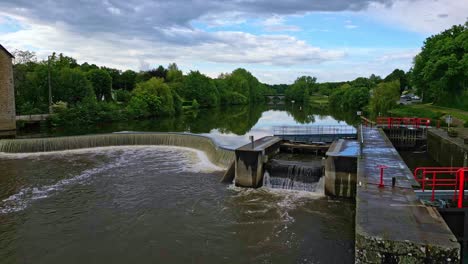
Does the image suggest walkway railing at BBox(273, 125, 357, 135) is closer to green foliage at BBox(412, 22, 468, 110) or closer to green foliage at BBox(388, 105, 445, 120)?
green foliage at BBox(388, 105, 445, 120)

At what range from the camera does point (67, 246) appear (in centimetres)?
1305

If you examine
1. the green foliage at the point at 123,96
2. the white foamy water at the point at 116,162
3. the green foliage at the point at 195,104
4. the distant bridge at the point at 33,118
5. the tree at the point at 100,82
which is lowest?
the white foamy water at the point at 116,162

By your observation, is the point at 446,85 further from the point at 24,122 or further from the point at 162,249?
the point at 24,122

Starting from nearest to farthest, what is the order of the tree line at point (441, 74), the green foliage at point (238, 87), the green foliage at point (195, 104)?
the tree line at point (441, 74) → the green foliage at point (195, 104) → the green foliage at point (238, 87)

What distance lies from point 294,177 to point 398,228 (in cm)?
1077

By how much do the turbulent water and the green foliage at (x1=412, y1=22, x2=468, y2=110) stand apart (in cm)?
3347

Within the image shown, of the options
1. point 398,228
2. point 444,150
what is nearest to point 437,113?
point 444,150

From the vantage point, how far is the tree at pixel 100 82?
70.4 meters

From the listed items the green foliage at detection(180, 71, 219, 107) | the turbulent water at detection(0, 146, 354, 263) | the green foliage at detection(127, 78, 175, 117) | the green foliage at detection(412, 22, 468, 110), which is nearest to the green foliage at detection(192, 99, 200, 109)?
the green foliage at detection(180, 71, 219, 107)

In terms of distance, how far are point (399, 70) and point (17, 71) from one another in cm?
11149

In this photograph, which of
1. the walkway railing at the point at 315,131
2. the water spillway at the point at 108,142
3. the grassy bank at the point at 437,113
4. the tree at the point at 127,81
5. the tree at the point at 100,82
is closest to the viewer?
the water spillway at the point at 108,142

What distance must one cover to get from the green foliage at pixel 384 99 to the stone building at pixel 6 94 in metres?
50.2

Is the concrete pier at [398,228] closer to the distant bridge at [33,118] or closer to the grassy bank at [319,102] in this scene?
the distant bridge at [33,118]

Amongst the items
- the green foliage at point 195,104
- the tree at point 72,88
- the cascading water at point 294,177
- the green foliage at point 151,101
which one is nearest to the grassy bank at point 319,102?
the green foliage at point 195,104
